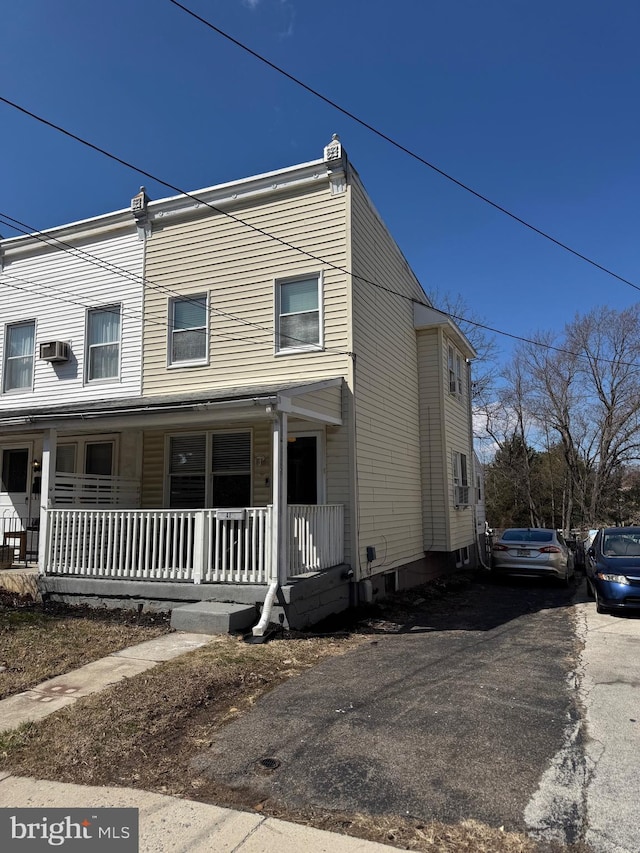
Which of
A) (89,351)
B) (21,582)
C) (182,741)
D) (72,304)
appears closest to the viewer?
(182,741)

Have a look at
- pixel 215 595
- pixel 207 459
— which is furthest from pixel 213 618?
pixel 207 459

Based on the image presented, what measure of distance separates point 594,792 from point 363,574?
256 inches

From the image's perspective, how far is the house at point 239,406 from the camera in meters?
8.77

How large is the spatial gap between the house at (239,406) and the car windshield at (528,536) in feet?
5.72

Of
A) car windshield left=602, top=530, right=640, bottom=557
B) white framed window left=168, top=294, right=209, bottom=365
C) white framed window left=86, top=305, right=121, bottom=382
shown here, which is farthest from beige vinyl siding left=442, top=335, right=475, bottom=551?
white framed window left=86, top=305, right=121, bottom=382

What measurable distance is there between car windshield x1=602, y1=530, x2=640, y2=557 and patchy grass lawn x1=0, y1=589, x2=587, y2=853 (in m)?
6.55

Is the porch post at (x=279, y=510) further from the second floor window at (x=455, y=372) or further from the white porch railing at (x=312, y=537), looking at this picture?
the second floor window at (x=455, y=372)

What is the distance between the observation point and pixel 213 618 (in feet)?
25.2

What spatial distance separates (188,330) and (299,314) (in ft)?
7.95

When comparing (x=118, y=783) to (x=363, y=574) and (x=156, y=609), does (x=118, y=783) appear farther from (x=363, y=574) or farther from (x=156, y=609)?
(x=363, y=574)

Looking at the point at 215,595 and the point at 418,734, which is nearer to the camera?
the point at 418,734

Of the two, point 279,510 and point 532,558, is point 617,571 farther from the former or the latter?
point 279,510

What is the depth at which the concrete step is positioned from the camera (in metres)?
7.61

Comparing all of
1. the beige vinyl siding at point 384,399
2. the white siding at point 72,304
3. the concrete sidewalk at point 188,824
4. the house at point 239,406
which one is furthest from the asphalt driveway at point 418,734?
the white siding at point 72,304
